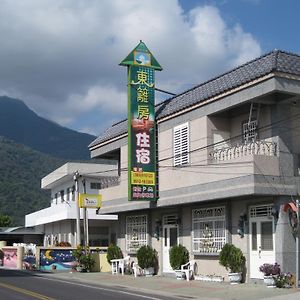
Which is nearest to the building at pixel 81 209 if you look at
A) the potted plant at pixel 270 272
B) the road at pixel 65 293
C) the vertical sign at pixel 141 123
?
the vertical sign at pixel 141 123

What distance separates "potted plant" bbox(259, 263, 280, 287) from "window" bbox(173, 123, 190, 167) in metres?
6.41

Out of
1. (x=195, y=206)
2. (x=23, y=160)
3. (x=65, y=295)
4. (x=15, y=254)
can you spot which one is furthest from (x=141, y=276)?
(x=23, y=160)

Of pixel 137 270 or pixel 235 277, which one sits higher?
pixel 235 277

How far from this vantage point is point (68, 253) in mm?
36656

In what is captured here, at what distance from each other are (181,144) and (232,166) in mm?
4619

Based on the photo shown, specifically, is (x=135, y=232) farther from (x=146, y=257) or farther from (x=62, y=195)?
(x=62, y=195)

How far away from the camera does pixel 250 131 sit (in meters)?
23.6

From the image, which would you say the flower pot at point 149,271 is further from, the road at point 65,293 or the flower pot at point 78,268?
the flower pot at point 78,268

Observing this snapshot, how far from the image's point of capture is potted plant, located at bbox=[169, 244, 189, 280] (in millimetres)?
25531

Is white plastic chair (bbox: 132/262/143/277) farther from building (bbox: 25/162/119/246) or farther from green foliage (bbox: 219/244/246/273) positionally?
building (bbox: 25/162/119/246)

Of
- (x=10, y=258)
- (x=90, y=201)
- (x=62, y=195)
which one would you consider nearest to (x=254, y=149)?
(x=90, y=201)

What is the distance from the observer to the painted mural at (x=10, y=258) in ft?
143

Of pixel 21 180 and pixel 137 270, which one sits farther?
pixel 21 180

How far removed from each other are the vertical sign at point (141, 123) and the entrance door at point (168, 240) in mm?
1985
